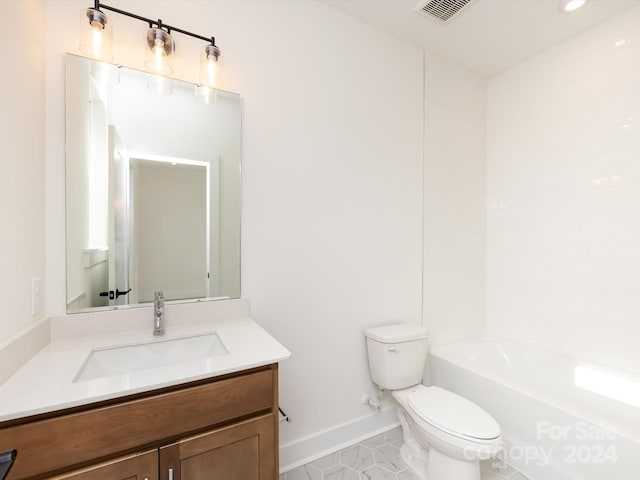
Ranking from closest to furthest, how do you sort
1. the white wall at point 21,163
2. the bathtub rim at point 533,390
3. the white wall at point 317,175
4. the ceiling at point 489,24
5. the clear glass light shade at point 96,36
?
the white wall at point 21,163 < the clear glass light shade at point 96,36 < the bathtub rim at point 533,390 < the white wall at point 317,175 < the ceiling at point 489,24

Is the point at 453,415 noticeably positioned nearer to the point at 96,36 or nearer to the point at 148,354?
the point at 148,354

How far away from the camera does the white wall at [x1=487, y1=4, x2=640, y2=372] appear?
72.5 inches

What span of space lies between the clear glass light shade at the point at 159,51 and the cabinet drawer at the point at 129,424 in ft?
4.54

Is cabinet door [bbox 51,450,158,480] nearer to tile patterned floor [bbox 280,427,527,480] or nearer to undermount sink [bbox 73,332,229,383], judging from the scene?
undermount sink [bbox 73,332,229,383]

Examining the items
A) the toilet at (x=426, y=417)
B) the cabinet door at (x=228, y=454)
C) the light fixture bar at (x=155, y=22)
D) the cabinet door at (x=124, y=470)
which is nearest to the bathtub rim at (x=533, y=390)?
the toilet at (x=426, y=417)

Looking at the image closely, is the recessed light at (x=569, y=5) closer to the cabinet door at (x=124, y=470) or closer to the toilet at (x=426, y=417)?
the toilet at (x=426, y=417)

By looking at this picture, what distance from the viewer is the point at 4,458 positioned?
0.46 metres

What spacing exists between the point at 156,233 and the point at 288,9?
142 centimetres

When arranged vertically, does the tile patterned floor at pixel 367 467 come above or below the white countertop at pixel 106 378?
below

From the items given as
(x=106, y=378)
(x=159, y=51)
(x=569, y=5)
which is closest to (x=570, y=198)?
(x=569, y=5)

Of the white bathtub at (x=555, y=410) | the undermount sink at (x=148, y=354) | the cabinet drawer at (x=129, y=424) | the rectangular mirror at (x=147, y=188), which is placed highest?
the rectangular mirror at (x=147, y=188)

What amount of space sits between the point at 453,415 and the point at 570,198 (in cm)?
169

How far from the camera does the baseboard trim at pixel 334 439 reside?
1.69 meters

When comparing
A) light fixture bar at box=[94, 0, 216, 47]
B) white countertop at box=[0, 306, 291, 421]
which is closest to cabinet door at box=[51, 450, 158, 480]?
white countertop at box=[0, 306, 291, 421]
